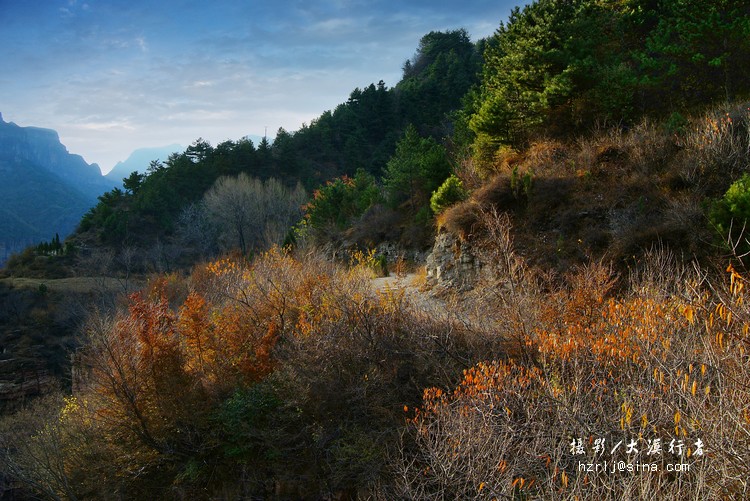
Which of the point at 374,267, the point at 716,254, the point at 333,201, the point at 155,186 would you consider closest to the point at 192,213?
the point at 155,186

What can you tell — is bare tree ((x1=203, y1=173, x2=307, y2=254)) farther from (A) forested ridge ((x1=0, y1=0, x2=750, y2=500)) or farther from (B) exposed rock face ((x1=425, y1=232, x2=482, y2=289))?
(B) exposed rock face ((x1=425, y1=232, x2=482, y2=289))

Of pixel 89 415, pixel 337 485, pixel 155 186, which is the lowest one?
pixel 337 485

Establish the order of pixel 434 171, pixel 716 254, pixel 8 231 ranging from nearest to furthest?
pixel 716 254, pixel 434 171, pixel 8 231

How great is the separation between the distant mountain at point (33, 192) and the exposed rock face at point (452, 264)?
72138 mm

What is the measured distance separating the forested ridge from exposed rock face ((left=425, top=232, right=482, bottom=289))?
73mm

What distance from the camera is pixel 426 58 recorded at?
5806 centimetres

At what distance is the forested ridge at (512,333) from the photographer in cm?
462

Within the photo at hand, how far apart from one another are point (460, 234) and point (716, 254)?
22.1 feet

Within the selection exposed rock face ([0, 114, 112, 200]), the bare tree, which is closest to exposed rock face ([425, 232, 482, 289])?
the bare tree

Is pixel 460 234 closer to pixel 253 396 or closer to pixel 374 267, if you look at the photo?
pixel 374 267

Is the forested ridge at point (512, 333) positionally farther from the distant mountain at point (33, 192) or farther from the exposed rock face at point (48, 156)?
the exposed rock face at point (48, 156)

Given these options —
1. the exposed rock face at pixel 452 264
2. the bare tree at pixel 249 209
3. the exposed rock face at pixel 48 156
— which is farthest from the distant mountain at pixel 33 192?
the exposed rock face at pixel 452 264

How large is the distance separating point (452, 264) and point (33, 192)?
12985cm

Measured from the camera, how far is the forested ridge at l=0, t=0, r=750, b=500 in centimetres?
462
